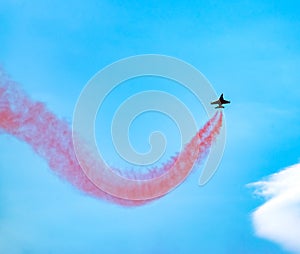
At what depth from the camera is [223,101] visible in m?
102

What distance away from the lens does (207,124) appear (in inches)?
4021

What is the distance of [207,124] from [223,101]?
7.86ft
